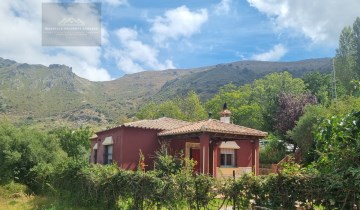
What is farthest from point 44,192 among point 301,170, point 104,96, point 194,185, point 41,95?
point 104,96

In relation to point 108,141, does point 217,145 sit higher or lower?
lower

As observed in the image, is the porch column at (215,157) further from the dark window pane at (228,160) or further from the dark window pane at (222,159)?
the dark window pane at (228,160)

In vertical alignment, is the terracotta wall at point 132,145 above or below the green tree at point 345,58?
below

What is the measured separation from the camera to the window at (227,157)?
20.4 meters

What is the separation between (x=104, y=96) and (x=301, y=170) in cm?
9730

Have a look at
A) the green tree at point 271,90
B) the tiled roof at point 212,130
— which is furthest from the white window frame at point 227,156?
the green tree at point 271,90

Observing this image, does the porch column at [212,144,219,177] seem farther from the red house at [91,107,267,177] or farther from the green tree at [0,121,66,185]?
the green tree at [0,121,66,185]

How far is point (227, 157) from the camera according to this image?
20.6 m

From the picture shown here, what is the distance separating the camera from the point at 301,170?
6691mm

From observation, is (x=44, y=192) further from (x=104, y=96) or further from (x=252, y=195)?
(x=104, y=96)

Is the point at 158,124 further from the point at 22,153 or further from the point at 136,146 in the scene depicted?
the point at 22,153

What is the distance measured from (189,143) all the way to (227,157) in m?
2.47

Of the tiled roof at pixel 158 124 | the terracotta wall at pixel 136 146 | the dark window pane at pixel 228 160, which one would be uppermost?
the tiled roof at pixel 158 124

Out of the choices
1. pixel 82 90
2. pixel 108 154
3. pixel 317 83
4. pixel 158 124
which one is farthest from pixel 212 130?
pixel 82 90
